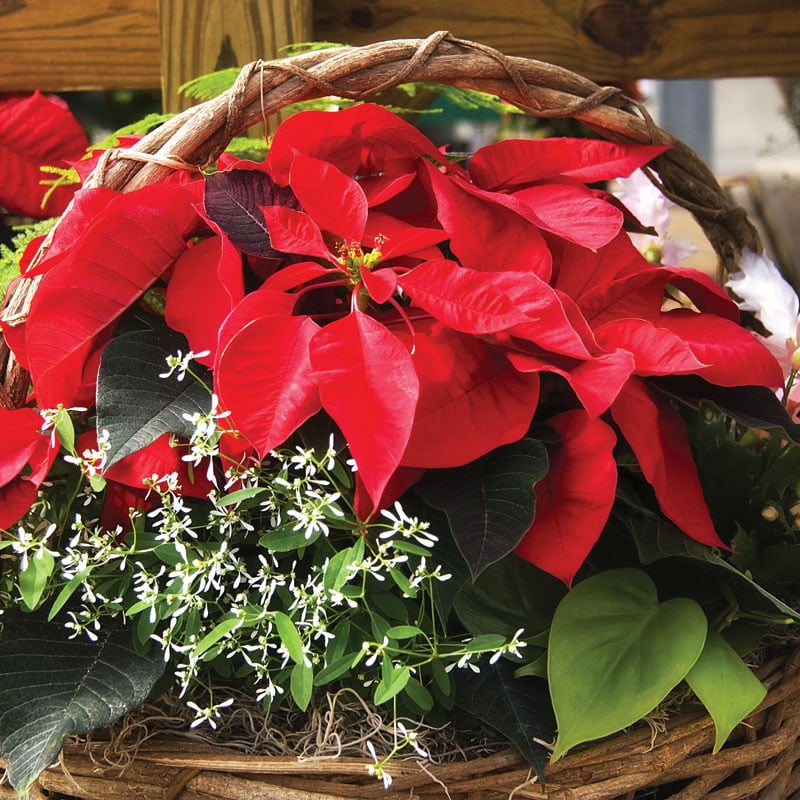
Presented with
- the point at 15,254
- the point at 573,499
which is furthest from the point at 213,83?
the point at 573,499

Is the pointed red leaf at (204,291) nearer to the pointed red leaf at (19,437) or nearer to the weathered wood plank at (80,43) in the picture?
the pointed red leaf at (19,437)

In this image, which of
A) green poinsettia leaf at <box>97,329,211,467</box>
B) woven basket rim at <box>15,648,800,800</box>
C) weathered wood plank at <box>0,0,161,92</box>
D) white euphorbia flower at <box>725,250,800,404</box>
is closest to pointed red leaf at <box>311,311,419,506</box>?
green poinsettia leaf at <box>97,329,211,467</box>

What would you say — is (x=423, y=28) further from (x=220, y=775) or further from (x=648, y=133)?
(x=220, y=775)

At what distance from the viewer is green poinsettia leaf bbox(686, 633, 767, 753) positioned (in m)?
0.63

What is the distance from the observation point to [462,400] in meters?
0.63

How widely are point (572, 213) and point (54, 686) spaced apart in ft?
1.58

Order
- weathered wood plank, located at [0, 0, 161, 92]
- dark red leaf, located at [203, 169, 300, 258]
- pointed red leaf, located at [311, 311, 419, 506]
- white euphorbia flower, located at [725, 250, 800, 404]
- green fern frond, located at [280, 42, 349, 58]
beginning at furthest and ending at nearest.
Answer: weathered wood plank, located at [0, 0, 161, 92], green fern frond, located at [280, 42, 349, 58], white euphorbia flower, located at [725, 250, 800, 404], dark red leaf, located at [203, 169, 300, 258], pointed red leaf, located at [311, 311, 419, 506]

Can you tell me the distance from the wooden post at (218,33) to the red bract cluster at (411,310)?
384 millimetres

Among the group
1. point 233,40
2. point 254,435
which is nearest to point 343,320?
point 254,435

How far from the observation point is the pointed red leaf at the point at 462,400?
607 mm

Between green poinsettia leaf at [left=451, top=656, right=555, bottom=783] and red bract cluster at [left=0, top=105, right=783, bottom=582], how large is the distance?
10cm

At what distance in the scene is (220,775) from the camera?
2.09ft

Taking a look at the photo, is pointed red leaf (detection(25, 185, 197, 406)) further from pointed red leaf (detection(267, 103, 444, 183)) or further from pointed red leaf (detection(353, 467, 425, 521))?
pointed red leaf (detection(353, 467, 425, 521))

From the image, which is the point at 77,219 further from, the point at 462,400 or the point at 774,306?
the point at 774,306
